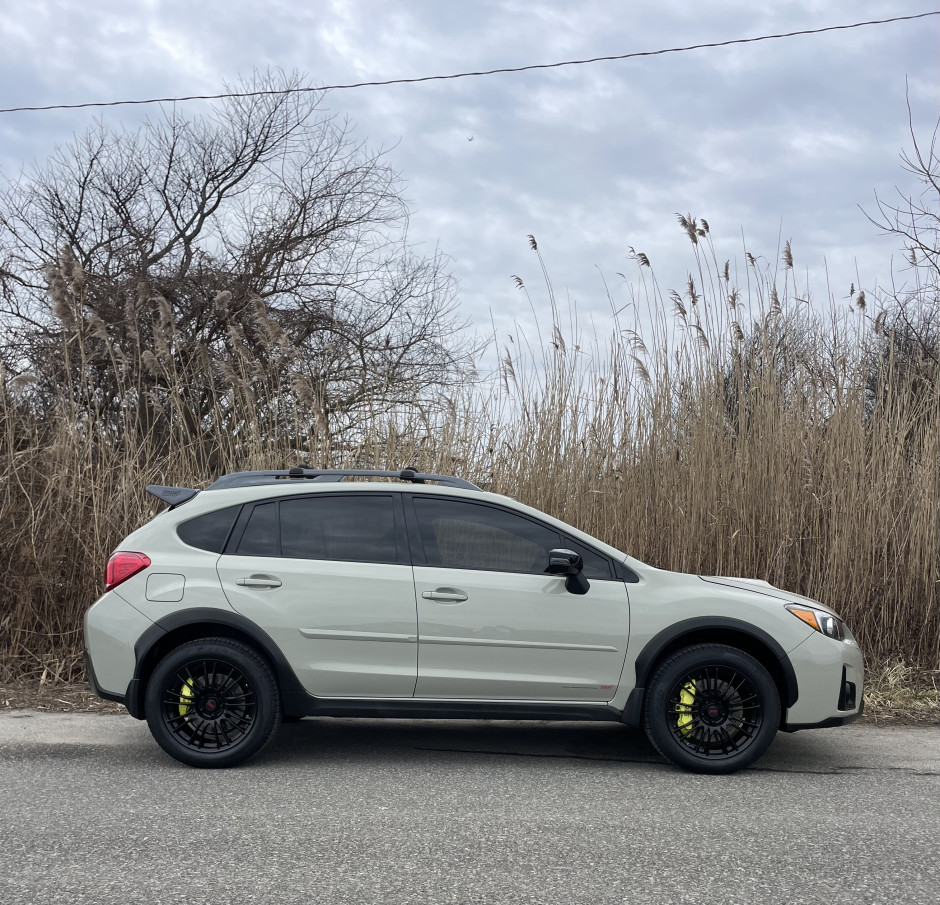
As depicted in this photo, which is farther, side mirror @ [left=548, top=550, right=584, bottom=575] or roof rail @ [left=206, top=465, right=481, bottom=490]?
roof rail @ [left=206, top=465, right=481, bottom=490]

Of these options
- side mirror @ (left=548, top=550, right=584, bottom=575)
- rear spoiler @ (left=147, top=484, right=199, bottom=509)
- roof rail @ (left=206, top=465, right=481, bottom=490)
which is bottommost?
side mirror @ (left=548, top=550, right=584, bottom=575)

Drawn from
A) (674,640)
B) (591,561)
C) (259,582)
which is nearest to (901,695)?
(674,640)

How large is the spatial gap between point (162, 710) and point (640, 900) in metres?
3.01

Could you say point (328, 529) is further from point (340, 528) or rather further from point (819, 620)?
point (819, 620)

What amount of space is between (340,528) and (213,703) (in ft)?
3.91

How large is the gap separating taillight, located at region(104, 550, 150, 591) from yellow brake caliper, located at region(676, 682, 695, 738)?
309cm

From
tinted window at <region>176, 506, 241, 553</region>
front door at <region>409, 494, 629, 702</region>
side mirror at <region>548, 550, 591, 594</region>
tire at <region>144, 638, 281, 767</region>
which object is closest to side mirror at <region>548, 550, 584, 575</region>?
side mirror at <region>548, 550, 591, 594</region>

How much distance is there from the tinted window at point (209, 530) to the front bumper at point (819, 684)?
328 centimetres

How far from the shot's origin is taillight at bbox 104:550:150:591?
5578 millimetres

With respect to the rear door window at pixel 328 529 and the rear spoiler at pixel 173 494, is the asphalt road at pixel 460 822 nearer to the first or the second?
the rear door window at pixel 328 529

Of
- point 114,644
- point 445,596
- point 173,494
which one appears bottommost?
point 114,644

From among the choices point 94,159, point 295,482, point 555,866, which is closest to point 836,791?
point 555,866

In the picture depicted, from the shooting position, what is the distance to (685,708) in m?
5.55

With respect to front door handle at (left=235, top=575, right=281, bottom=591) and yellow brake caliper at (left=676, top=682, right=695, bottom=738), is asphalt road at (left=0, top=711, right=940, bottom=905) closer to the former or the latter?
yellow brake caliper at (left=676, top=682, right=695, bottom=738)
